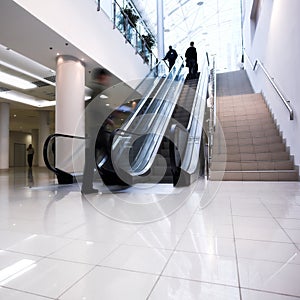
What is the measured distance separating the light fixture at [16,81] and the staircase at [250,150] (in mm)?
7596

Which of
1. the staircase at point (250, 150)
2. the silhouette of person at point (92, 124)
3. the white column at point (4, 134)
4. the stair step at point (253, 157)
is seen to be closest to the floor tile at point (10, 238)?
the silhouette of person at point (92, 124)

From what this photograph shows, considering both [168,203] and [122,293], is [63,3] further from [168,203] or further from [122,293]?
[122,293]

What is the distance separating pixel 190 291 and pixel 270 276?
1.46 feet

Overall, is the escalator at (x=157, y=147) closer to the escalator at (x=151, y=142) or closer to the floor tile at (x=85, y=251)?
the escalator at (x=151, y=142)

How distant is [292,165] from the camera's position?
16.1 feet

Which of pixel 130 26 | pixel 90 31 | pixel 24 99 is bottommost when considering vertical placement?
pixel 24 99

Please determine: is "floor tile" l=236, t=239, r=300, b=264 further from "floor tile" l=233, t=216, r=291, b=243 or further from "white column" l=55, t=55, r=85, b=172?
"white column" l=55, t=55, r=85, b=172

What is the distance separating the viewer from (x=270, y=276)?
48.8 inches

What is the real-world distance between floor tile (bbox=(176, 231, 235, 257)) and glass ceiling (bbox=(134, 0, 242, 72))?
53.5ft

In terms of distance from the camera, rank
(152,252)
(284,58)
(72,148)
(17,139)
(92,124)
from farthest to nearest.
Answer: (17,139) → (92,124) → (72,148) → (284,58) → (152,252)

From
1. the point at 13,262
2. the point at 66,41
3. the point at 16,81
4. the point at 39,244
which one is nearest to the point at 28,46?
the point at 66,41

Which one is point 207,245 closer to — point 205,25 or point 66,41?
point 66,41

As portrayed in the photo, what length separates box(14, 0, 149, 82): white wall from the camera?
17.9ft

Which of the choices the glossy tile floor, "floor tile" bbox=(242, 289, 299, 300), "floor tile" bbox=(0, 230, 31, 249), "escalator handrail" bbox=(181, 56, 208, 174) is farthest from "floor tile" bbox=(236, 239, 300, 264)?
"escalator handrail" bbox=(181, 56, 208, 174)
